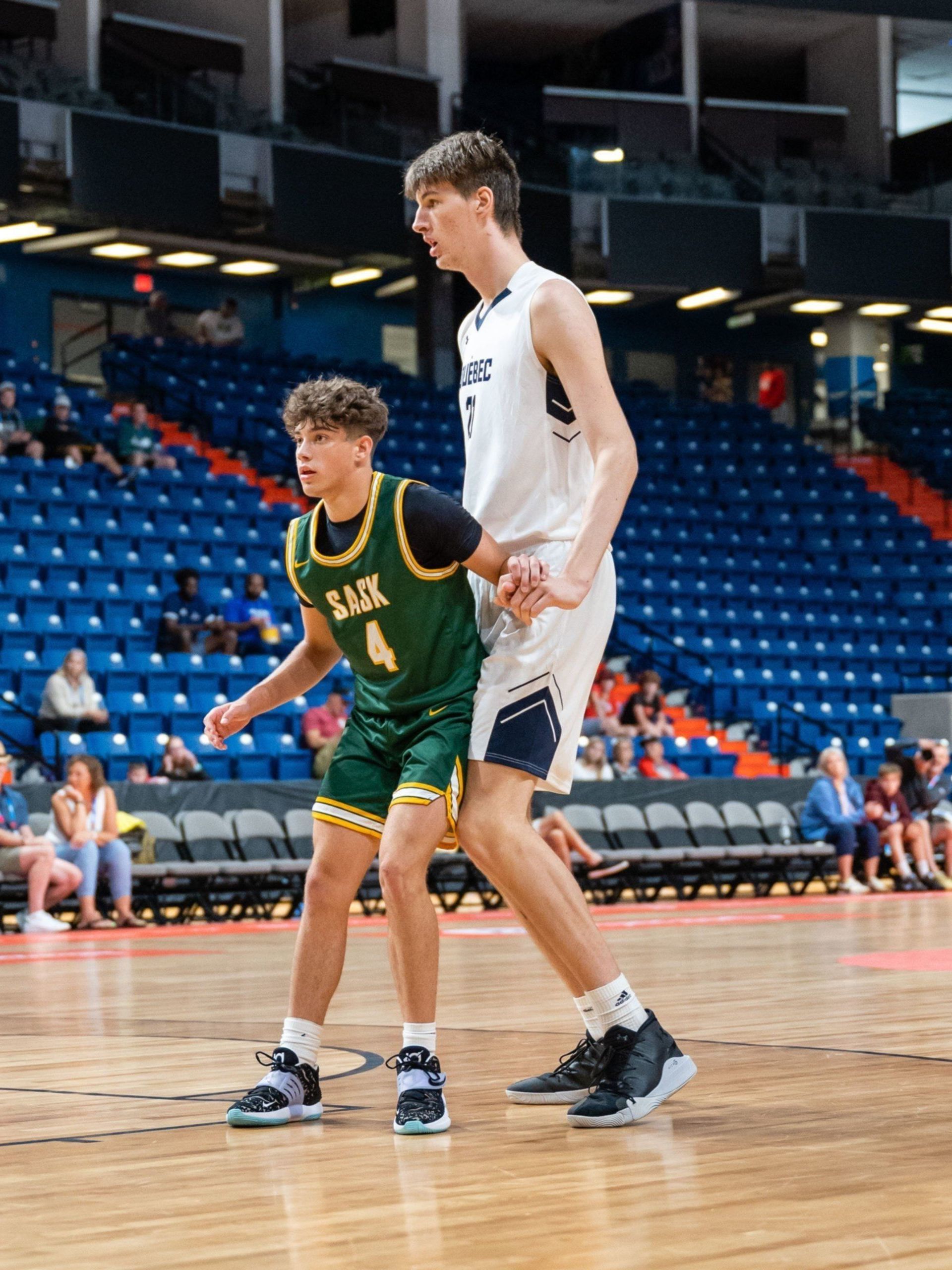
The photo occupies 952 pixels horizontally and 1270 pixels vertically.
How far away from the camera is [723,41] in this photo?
2623 centimetres

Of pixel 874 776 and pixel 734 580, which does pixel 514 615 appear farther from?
pixel 734 580

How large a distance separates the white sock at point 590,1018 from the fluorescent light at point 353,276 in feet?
70.9

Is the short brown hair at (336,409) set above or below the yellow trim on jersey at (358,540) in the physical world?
above

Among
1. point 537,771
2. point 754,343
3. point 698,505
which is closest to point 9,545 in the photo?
point 698,505

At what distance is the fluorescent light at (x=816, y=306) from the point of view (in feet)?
85.8

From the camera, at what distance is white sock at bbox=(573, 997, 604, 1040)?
3.93m

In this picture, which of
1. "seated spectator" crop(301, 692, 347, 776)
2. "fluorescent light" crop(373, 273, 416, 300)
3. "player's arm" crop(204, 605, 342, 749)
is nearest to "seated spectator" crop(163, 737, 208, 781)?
"seated spectator" crop(301, 692, 347, 776)

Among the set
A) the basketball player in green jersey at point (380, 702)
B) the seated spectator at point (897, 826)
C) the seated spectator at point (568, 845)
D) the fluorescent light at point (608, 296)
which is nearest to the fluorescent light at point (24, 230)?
the fluorescent light at point (608, 296)

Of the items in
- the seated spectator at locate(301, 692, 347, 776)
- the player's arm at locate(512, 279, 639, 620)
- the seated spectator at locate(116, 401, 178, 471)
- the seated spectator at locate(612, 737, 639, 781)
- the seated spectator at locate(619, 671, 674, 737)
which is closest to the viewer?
the player's arm at locate(512, 279, 639, 620)

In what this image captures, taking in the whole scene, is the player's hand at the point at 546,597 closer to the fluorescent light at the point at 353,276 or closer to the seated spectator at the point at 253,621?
the seated spectator at the point at 253,621

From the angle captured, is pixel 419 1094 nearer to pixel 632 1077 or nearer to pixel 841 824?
pixel 632 1077

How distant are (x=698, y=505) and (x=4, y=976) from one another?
16425mm

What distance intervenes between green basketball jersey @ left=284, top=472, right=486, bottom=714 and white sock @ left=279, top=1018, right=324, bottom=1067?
2.25 feet

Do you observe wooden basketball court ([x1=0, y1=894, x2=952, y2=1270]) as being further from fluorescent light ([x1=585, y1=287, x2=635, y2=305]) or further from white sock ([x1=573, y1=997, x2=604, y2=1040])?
fluorescent light ([x1=585, y1=287, x2=635, y2=305])
